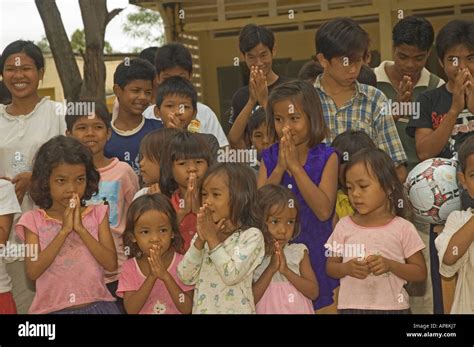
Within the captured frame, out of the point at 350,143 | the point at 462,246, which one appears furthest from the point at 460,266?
the point at 350,143

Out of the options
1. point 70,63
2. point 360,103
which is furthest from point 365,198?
point 70,63

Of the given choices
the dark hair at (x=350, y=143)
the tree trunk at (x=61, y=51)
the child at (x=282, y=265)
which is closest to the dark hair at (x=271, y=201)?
the child at (x=282, y=265)

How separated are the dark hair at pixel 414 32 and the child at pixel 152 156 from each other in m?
1.25

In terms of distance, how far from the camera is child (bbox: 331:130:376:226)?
4.38 meters

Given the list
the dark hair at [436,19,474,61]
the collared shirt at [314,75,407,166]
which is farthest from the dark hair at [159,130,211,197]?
the dark hair at [436,19,474,61]

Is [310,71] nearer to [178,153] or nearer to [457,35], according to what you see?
[457,35]

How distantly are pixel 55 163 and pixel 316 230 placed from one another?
3.81ft

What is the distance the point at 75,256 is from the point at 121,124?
91 centimetres

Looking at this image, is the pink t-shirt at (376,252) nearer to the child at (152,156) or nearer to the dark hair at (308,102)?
the dark hair at (308,102)

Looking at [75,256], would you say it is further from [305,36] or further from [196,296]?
[305,36]

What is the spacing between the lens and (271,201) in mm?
4102

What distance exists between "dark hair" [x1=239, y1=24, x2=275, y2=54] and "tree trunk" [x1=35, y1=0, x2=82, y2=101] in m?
1.19

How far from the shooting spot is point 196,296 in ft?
13.3

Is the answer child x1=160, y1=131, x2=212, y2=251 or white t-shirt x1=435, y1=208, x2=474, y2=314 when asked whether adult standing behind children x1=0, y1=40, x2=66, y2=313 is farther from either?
white t-shirt x1=435, y1=208, x2=474, y2=314
